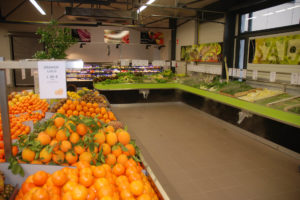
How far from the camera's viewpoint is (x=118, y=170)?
170cm

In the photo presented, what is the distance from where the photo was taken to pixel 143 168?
202 centimetres

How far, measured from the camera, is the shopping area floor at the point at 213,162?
10.4 feet

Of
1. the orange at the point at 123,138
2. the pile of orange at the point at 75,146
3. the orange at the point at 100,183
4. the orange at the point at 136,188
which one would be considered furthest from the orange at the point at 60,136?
the orange at the point at 136,188

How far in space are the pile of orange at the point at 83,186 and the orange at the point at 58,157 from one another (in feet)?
0.66

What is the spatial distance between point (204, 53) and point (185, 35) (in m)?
2.80

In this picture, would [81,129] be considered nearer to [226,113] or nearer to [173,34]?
[226,113]

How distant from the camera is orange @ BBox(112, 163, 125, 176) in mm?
1696

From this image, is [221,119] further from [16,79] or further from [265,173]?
[16,79]

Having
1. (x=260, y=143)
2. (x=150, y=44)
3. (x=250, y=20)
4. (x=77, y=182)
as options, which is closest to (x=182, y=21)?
(x=150, y=44)

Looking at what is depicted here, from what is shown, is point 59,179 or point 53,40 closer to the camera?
point 59,179

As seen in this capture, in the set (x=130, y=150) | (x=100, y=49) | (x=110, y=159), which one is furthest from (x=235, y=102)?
(x=100, y=49)

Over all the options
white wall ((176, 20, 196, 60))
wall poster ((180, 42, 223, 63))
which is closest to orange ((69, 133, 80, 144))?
wall poster ((180, 42, 223, 63))

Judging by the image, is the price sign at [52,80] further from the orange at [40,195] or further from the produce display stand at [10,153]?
the orange at [40,195]

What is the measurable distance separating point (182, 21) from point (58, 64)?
1129 cm
